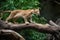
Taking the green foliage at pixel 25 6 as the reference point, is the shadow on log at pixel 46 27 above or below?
above

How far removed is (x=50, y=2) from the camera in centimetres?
282

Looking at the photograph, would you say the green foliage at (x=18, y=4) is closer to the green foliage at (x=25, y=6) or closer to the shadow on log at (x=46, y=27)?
the green foliage at (x=25, y=6)

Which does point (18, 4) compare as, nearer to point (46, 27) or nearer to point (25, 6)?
point (25, 6)

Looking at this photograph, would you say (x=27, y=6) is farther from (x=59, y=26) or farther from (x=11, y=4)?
(x=59, y=26)

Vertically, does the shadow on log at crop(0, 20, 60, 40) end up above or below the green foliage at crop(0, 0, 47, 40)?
above

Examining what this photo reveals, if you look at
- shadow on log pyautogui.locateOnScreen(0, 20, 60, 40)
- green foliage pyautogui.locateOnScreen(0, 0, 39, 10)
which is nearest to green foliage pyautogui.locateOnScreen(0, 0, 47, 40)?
green foliage pyautogui.locateOnScreen(0, 0, 39, 10)

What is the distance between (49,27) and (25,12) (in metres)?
2.37

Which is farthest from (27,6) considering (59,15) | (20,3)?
(59,15)

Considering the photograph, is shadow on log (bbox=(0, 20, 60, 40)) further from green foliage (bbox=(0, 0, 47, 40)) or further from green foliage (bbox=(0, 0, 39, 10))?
green foliage (bbox=(0, 0, 39, 10))

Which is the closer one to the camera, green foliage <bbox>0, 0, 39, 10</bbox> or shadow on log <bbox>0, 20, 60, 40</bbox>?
shadow on log <bbox>0, 20, 60, 40</bbox>

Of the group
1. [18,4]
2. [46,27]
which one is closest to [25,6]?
[18,4]

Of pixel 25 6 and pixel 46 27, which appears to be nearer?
pixel 46 27

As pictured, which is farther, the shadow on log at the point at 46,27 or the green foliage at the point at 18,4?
the green foliage at the point at 18,4

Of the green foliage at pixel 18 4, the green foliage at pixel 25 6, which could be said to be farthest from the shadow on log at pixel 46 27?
the green foliage at pixel 18 4
